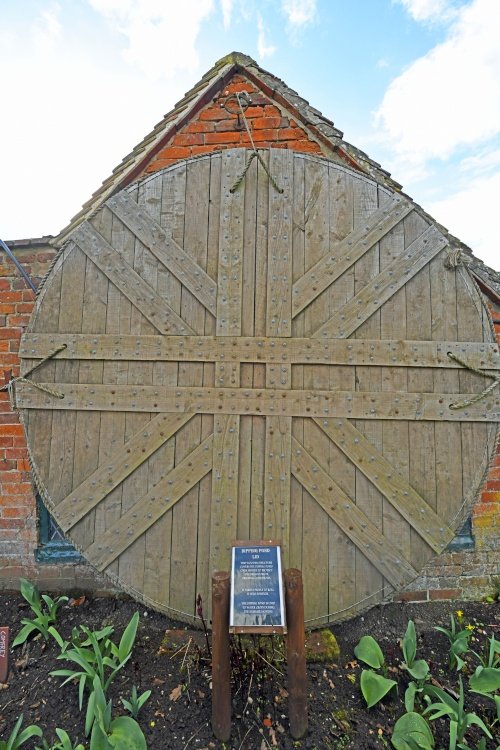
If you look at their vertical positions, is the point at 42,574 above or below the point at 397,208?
below

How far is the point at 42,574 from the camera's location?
3.30 metres

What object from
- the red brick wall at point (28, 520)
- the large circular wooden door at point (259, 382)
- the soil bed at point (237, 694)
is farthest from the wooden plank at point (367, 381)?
the red brick wall at point (28, 520)

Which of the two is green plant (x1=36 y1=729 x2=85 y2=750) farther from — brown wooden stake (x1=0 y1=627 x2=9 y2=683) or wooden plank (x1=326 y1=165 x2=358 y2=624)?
wooden plank (x1=326 y1=165 x2=358 y2=624)

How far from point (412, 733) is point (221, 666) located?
3.32 feet

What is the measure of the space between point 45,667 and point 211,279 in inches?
110

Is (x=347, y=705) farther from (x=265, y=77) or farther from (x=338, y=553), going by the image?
(x=265, y=77)

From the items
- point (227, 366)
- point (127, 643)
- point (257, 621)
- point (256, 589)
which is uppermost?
point (227, 366)

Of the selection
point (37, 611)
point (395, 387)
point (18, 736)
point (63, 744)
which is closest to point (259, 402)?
point (395, 387)

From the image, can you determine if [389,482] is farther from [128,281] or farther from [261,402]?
[128,281]


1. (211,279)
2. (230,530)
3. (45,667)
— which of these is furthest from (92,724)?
(211,279)

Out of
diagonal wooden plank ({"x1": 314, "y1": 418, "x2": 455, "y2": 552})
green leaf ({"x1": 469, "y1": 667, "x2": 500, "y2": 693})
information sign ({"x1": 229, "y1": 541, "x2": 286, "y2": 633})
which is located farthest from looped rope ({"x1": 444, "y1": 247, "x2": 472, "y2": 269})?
green leaf ({"x1": 469, "y1": 667, "x2": 500, "y2": 693})

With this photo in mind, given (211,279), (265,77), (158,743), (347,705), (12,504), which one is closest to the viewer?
(158,743)

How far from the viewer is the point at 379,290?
2596 mm

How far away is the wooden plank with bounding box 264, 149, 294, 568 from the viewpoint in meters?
2.48
